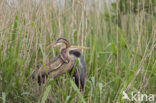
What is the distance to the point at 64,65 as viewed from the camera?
2447mm

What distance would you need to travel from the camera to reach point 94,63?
110 inches

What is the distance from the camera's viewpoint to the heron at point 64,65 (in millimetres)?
2385

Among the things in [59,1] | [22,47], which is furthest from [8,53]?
[59,1]

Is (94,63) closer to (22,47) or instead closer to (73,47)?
(73,47)

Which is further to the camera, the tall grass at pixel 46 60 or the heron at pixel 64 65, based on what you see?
the tall grass at pixel 46 60

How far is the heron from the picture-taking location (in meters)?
2.38

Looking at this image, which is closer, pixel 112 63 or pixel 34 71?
pixel 34 71

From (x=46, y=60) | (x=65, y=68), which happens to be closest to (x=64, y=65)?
(x=65, y=68)

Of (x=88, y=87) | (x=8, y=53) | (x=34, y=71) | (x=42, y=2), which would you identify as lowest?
(x=88, y=87)

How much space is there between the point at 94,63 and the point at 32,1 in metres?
0.95

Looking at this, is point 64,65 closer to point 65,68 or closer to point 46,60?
point 65,68

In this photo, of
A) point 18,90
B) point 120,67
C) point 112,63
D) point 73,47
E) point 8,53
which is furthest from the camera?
point 112,63

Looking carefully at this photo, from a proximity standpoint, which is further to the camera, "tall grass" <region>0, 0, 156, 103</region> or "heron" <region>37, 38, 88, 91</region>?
"tall grass" <region>0, 0, 156, 103</region>

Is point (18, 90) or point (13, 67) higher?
point (13, 67)
